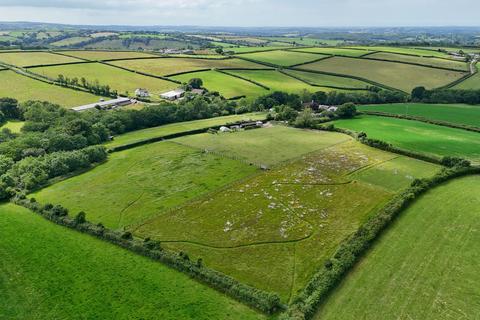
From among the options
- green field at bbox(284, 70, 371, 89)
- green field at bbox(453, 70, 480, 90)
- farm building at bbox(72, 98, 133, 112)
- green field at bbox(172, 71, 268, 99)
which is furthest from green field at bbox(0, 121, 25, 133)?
green field at bbox(453, 70, 480, 90)

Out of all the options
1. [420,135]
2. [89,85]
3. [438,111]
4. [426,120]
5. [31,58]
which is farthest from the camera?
[31,58]

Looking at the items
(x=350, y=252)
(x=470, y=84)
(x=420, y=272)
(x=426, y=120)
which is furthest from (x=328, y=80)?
(x=420, y=272)

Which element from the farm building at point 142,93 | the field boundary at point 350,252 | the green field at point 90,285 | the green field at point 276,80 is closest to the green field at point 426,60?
the green field at point 276,80

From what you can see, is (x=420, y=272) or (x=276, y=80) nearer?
(x=420, y=272)

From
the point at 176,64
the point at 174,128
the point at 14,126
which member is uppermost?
the point at 176,64

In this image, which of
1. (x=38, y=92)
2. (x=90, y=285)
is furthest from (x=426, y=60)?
(x=90, y=285)

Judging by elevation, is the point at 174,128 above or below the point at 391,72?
below

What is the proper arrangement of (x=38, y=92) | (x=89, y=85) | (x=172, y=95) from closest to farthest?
(x=38, y=92) < (x=172, y=95) < (x=89, y=85)

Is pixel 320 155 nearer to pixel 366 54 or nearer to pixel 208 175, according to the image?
pixel 208 175

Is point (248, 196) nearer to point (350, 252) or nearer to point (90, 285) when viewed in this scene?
point (350, 252)
